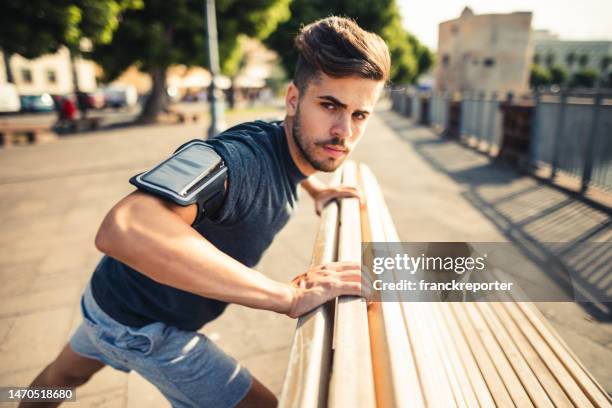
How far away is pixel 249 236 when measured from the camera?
1615mm

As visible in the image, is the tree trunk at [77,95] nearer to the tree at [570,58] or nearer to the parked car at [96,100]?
the parked car at [96,100]

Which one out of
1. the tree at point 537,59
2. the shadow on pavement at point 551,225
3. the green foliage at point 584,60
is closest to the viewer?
the shadow on pavement at point 551,225

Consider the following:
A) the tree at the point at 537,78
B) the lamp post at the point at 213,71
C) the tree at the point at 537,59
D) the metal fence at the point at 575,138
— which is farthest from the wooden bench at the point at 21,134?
the tree at the point at 537,59

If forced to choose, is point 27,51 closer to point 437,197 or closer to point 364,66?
point 437,197

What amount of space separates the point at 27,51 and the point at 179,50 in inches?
291

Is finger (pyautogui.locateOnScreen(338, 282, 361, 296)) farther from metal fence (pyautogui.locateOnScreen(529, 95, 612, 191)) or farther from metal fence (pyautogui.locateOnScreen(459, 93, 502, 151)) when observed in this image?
metal fence (pyautogui.locateOnScreen(459, 93, 502, 151))

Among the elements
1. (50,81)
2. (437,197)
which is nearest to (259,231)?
(437,197)

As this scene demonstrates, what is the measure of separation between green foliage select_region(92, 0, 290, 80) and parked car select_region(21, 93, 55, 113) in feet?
51.1

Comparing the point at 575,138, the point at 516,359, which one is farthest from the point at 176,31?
the point at 516,359

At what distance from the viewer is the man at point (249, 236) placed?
1.33m

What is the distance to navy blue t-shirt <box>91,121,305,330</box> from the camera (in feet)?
4.57

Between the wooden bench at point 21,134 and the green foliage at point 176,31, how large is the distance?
588 centimetres

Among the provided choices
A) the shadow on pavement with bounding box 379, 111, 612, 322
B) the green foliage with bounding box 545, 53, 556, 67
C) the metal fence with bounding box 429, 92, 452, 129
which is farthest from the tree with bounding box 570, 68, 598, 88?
the shadow on pavement with bounding box 379, 111, 612, 322

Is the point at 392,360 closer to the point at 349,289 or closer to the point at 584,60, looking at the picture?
the point at 349,289
